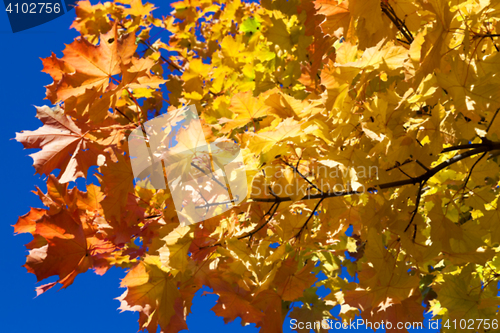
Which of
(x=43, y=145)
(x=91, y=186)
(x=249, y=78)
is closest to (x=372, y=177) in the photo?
(x=43, y=145)

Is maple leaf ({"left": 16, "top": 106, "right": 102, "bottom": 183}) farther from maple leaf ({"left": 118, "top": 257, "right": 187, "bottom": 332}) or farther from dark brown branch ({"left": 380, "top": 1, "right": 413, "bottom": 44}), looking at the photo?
dark brown branch ({"left": 380, "top": 1, "right": 413, "bottom": 44})

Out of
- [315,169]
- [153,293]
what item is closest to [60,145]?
[153,293]

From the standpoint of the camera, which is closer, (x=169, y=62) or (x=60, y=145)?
(x=60, y=145)

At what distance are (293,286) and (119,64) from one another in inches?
41.0

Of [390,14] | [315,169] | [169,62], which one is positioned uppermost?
[169,62]

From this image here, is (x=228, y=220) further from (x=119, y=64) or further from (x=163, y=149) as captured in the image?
(x=119, y=64)

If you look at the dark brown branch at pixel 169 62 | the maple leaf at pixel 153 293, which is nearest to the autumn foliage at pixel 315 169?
the maple leaf at pixel 153 293

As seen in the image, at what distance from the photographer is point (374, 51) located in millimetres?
936

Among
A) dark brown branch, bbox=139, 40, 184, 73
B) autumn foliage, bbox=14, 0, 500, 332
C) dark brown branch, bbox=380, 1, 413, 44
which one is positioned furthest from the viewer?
dark brown branch, bbox=139, 40, 184, 73

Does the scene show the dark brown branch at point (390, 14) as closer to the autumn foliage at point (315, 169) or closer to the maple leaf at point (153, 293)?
the autumn foliage at point (315, 169)

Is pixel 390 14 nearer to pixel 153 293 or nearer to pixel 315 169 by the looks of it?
pixel 315 169

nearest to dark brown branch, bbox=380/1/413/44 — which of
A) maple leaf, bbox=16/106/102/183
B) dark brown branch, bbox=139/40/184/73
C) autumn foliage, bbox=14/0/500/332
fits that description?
autumn foliage, bbox=14/0/500/332

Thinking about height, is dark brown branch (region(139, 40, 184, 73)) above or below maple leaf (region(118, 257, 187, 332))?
above

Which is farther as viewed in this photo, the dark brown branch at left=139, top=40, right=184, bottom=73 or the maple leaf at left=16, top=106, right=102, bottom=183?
the dark brown branch at left=139, top=40, right=184, bottom=73
